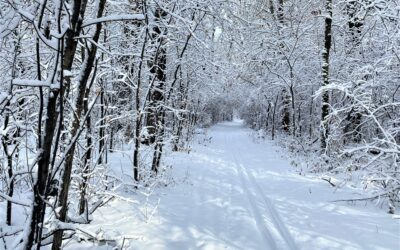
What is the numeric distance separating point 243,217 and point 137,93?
351cm

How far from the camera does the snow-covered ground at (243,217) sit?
534 cm

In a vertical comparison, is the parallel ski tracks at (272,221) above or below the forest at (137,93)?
below

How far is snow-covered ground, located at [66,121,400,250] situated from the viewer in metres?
5.34

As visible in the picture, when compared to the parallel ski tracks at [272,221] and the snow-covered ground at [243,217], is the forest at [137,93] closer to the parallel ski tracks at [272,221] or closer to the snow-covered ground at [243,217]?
the parallel ski tracks at [272,221]

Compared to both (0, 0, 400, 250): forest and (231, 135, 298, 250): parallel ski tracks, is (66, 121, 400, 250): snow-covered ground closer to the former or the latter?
(231, 135, 298, 250): parallel ski tracks

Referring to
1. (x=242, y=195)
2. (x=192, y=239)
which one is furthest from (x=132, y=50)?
(x=192, y=239)

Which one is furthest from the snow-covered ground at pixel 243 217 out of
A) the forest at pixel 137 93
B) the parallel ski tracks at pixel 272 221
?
the forest at pixel 137 93

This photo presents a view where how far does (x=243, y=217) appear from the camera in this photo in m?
6.65

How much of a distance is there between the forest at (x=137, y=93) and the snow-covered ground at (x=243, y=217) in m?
0.21

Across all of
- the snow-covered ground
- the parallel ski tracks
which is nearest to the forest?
the parallel ski tracks

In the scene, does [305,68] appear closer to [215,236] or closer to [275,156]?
[275,156]

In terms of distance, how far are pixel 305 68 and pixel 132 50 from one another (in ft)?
44.0

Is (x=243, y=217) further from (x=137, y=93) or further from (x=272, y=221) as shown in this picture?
(x=137, y=93)

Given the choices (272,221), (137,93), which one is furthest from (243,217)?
(137,93)
